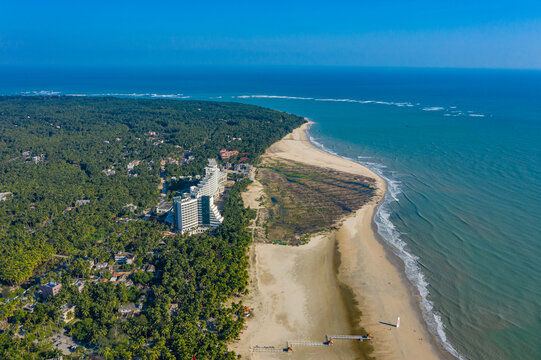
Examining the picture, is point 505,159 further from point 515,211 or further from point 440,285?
point 440,285

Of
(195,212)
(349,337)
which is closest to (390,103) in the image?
(195,212)

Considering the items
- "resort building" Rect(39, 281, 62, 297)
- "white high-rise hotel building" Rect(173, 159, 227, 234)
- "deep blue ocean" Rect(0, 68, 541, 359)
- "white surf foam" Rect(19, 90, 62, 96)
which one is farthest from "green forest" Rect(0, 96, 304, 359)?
"white surf foam" Rect(19, 90, 62, 96)

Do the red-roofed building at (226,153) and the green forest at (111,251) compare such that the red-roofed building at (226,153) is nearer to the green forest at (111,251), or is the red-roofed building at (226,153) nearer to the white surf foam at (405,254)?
the green forest at (111,251)

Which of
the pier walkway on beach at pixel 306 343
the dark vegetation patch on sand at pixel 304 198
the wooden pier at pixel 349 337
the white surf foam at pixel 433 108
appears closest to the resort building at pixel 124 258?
the dark vegetation patch on sand at pixel 304 198

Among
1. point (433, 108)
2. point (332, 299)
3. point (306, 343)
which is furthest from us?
point (433, 108)

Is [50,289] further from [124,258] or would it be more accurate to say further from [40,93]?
[40,93]

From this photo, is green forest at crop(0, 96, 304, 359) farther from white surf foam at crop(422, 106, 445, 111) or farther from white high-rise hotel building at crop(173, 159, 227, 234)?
white surf foam at crop(422, 106, 445, 111)

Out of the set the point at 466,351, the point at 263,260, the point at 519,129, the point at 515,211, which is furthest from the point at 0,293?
the point at 519,129
